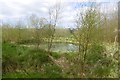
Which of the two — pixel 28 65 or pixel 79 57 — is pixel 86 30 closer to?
pixel 79 57

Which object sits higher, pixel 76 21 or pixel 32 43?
pixel 76 21

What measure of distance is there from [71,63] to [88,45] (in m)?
0.70

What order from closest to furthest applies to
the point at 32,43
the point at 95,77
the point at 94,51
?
the point at 95,77, the point at 94,51, the point at 32,43

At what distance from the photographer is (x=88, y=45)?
5.75 metres

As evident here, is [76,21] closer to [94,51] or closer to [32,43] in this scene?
[94,51]

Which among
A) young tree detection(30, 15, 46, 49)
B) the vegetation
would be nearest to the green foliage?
the vegetation

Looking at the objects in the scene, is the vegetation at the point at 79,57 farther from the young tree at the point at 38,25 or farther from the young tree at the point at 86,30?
the young tree at the point at 38,25

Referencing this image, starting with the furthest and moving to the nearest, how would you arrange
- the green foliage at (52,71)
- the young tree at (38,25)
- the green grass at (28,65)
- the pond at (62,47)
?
1. the young tree at (38,25)
2. the pond at (62,47)
3. the green grass at (28,65)
4. the green foliage at (52,71)

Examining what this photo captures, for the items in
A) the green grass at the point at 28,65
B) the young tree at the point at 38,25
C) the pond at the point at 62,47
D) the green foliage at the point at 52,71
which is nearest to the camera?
the green foliage at the point at 52,71

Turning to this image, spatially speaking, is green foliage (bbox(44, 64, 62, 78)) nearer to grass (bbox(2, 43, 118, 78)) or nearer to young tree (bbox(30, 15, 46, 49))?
grass (bbox(2, 43, 118, 78))

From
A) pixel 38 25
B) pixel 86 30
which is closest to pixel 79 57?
pixel 86 30

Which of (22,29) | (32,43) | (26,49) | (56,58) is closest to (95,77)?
(56,58)

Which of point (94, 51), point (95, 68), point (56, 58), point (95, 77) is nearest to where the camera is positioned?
point (95, 77)

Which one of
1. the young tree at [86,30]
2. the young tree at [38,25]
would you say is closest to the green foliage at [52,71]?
the young tree at [86,30]
